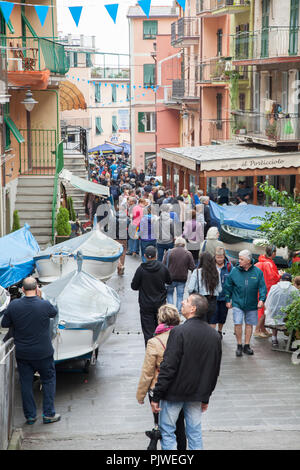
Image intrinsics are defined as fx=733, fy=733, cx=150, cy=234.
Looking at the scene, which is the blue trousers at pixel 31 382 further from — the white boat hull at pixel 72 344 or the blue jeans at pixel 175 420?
the blue jeans at pixel 175 420

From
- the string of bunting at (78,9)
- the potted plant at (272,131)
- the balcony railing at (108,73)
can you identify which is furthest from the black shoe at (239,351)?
the balcony railing at (108,73)

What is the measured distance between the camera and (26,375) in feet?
27.1

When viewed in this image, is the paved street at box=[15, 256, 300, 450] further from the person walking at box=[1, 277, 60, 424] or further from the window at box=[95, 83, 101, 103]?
the window at box=[95, 83, 101, 103]

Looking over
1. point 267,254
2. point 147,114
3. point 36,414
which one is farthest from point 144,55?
point 36,414

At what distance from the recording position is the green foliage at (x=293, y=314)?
35.1ft

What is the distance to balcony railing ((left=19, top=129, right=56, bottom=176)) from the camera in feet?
77.0

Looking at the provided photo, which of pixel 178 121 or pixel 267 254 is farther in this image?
pixel 178 121

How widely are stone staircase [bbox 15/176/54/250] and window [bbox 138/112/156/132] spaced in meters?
31.9

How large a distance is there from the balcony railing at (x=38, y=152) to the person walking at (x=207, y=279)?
12837mm

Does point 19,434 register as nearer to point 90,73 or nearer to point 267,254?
point 267,254

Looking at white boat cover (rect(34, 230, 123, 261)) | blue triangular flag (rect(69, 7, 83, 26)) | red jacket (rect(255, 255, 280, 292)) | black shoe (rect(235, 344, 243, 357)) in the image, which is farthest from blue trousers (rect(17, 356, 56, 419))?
blue triangular flag (rect(69, 7, 83, 26))

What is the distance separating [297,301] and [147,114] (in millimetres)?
44119

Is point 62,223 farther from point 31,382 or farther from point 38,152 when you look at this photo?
point 31,382

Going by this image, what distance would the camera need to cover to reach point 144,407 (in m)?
8.98
